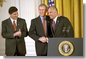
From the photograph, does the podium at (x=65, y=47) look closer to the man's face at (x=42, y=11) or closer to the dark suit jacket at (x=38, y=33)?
the dark suit jacket at (x=38, y=33)

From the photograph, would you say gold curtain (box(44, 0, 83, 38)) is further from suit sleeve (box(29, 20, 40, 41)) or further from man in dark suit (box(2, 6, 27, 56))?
man in dark suit (box(2, 6, 27, 56))

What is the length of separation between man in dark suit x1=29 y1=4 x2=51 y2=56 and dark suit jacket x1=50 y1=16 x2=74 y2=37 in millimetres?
129

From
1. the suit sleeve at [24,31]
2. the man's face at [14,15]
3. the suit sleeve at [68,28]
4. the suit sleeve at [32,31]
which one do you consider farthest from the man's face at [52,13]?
the man's face at [14,15]

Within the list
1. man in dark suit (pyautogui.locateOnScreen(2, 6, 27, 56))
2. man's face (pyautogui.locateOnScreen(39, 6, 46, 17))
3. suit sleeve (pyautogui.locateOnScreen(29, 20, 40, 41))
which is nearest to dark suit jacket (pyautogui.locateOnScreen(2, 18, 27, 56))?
man in dark suit (pyautogui.locateOnScreen(2, 6, 27, 56))

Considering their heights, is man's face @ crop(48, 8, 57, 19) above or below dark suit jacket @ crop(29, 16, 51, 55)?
above

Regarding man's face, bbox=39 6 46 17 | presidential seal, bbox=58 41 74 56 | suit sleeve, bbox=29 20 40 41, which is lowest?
presidential seal, bbox=58 41 74 56

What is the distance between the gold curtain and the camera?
7.41 ft

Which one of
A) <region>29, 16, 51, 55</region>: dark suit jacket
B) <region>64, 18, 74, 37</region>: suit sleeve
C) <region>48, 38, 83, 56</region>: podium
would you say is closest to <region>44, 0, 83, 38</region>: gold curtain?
<region>64, 18, 74, 37</region>: suit sleeve

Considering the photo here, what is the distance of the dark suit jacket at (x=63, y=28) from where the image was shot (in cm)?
223

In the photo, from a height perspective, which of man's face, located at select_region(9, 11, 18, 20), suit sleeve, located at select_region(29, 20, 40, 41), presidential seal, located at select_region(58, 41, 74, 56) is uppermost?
man's face, located at select_region(9, 11, 18, 20)

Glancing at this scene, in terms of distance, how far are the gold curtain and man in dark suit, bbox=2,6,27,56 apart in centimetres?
61

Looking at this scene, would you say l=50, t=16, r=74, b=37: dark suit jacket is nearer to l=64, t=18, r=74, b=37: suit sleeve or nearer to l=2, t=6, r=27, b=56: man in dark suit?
l=64, t=18, r=74, b=37: suit sleeve

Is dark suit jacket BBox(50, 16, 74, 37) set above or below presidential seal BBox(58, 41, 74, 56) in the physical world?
above

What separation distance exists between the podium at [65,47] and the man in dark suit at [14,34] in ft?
1.66
